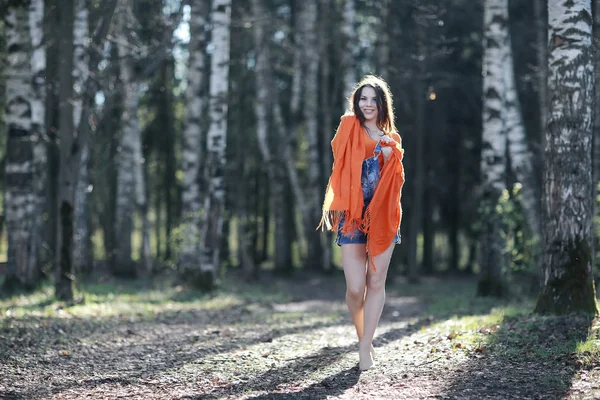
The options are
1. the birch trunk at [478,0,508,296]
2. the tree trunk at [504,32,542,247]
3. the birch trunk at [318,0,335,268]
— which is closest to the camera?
the birch trunk at [478,0,508,296]

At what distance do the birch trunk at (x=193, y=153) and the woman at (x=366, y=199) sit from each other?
30.2 ft

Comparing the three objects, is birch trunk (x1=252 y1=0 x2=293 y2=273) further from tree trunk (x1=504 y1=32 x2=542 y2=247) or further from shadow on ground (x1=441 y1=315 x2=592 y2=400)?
shadow on ground (x1=441 y1=315 x2=592 y2=400)

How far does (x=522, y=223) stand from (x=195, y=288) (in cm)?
630

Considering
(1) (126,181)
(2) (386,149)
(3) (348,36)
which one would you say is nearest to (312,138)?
(3) (348,36)

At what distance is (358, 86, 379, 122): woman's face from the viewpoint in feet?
19.8

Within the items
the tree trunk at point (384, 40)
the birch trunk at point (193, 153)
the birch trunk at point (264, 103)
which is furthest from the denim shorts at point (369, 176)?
the birch trunk at point (264, 103)

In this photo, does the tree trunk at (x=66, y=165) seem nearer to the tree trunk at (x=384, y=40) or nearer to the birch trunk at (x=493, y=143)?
the birch trunk at (x=493, y=143)

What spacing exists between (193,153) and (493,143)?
6.52 meters

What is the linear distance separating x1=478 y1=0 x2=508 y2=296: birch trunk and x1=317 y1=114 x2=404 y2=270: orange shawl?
23.4 ft

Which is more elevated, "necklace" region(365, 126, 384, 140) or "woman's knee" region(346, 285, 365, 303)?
"necklace" region(365, 126, 384, 140)

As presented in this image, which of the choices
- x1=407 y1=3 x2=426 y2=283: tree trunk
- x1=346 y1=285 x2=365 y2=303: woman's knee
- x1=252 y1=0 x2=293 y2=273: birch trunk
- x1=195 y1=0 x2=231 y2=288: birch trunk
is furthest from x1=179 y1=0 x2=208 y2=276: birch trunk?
x1=346 y1=285 x2=365 y2=303: woman's knee

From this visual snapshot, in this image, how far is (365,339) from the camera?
598 cm

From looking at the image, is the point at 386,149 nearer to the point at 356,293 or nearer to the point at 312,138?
the point at 356,293

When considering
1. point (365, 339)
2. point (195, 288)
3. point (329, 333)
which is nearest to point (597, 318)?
point (365, 339)
